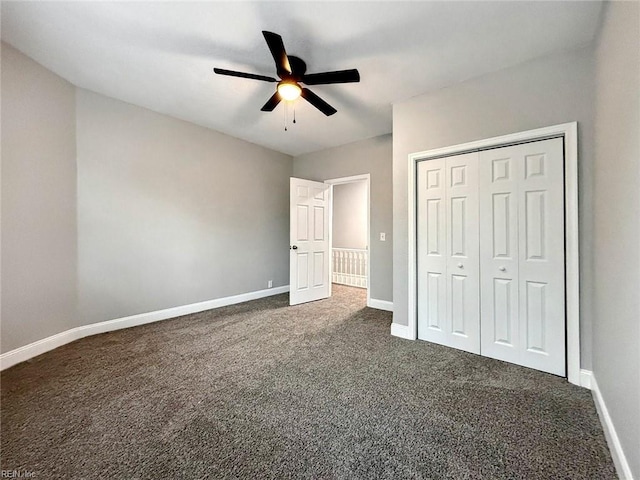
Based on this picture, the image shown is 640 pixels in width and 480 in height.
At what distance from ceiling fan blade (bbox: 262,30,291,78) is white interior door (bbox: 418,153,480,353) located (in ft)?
5.60

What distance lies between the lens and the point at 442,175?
276 cm

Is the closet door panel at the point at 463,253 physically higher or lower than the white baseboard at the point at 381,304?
higher

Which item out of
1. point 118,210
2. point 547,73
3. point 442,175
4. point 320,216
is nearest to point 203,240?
point 118,210

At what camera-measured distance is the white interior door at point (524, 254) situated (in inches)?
85.1

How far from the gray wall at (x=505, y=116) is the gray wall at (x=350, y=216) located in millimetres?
3415

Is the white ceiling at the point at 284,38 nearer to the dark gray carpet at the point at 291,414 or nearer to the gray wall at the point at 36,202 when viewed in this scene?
the gray wall at the point at 36,202

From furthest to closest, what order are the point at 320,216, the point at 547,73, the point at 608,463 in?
the point at 320,216
the point at 547,73
the point at 608,463

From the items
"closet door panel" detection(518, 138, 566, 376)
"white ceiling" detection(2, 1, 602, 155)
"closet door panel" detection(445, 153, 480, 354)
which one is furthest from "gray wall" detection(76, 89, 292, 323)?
"closet door panel" detection(518, 138, 566, 376)

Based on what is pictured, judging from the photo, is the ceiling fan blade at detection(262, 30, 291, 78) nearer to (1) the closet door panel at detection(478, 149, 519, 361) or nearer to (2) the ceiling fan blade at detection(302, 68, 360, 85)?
(2) the ceiling fan blade at detection(302, 68, 360, 85)

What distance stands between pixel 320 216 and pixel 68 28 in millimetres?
3541

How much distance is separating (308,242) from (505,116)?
3069 mm

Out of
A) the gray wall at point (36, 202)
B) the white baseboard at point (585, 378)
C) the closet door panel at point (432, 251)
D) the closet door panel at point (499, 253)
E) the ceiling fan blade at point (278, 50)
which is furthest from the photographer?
the closet door panel at point (432, 251)

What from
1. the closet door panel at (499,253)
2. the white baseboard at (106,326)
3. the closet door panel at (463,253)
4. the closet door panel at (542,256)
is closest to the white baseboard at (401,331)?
the closet door panel at (463,253)

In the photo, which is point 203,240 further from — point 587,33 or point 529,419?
point 587,33
